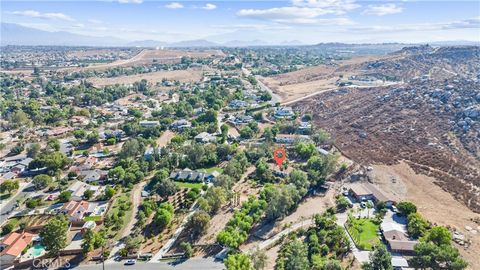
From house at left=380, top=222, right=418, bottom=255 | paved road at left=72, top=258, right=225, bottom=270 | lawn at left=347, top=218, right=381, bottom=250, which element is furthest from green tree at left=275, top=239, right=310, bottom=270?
house at left=380, top=222, right=418, bottom=255

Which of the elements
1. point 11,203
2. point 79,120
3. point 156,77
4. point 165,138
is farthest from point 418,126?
point 156,77

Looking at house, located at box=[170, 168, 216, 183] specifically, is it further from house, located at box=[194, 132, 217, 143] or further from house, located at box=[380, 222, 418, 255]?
house, located at box=[380, 222, 418, 255]

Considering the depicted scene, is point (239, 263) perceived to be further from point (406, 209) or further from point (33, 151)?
point (33, 151)

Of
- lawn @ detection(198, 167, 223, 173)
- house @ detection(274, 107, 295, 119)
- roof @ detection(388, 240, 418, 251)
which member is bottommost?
roof @ detection(388, 240, 418, 251)

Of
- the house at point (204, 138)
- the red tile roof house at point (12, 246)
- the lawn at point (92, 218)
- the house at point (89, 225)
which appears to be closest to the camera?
the red tile roof house at point (12, 246)

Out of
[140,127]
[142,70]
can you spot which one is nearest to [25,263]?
[140,127]

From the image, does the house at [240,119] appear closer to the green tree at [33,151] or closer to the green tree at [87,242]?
the green tree at [33,151]

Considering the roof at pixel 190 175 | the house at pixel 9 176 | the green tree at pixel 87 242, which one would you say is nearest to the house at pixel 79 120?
the house at pixel 9 176
